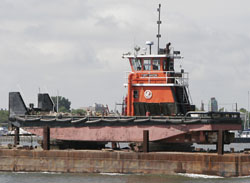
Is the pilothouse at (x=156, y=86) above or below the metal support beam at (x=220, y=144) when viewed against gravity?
above

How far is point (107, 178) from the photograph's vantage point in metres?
44.4

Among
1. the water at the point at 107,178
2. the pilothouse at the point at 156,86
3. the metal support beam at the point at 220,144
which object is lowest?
the water at the point at 107,178

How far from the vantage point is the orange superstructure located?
4734cm

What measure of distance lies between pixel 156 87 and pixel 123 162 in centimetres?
646

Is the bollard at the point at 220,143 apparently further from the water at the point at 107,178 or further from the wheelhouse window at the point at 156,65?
the wheelhouse window at the point at 156,65

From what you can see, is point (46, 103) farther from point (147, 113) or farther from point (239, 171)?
point (239, 171)

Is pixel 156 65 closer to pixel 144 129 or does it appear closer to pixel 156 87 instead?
pixel 156 87

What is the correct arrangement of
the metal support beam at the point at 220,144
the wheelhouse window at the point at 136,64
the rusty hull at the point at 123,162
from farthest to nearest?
the wheelhouse window at the point at 136,64 → the metal support beam at the point at 220,144 → the rusty hull at the point at 123,162

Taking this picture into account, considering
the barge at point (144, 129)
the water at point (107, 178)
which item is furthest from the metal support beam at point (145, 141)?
the water at point (107, 178)

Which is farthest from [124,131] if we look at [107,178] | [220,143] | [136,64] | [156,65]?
[220,143]

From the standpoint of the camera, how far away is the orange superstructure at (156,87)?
47.3 metres

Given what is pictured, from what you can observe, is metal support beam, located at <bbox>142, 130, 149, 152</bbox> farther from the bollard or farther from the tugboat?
the bollard

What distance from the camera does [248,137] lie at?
126 metres

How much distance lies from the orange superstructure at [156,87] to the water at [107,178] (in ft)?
17.8
